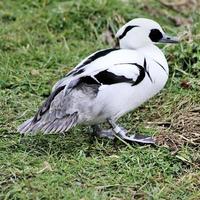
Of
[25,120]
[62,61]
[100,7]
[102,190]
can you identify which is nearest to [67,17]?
[100,7]

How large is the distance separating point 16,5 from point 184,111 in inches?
93.4

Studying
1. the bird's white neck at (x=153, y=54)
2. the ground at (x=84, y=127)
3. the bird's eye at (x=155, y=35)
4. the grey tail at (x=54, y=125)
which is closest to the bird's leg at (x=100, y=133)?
the ground at (x=84, y=127)

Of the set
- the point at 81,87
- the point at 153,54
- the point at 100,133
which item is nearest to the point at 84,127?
the point at 100,133

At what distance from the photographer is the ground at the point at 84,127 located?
3.33 meters

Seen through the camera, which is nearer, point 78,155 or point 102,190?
point 102,190

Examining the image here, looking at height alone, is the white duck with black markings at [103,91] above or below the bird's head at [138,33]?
below

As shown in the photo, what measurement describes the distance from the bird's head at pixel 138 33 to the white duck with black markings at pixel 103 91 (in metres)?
0.10

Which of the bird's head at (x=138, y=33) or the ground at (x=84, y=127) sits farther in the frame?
the bird's head at (x=138, y=33)

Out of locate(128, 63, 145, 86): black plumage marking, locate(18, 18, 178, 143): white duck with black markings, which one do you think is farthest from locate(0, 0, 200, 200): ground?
locate(128, 63, 145, 86): black plumage marking

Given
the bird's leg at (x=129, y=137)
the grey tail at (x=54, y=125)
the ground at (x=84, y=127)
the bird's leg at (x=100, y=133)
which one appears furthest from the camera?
the bird's leg at (x=100, y=133)

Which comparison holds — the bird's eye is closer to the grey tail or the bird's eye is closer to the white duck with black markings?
the white duck with black markings

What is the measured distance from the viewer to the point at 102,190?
10.8ft

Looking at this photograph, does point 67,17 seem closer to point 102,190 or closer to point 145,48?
point 145,48

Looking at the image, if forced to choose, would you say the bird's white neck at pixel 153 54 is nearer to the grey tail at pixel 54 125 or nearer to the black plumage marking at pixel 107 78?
the black plumage marking at pixel 107 78
